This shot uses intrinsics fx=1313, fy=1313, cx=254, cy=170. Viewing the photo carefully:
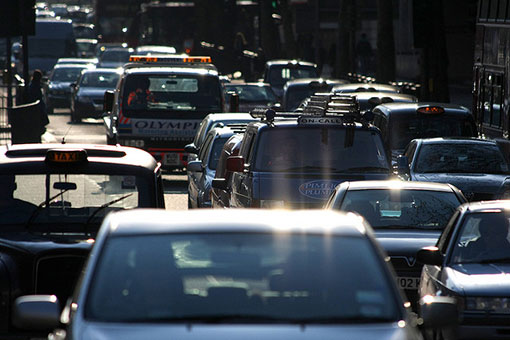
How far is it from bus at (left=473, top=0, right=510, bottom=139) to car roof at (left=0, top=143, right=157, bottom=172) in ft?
50.0

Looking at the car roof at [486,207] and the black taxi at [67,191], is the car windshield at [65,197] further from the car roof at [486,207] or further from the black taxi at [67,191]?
the car roof at [486,207]

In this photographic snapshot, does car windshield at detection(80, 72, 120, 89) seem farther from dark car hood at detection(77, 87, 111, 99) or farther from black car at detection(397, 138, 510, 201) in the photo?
black car at detection(397, 138, 510, 201)

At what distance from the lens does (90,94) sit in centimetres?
4119

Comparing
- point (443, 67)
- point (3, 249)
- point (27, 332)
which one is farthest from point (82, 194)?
point (443, 67)

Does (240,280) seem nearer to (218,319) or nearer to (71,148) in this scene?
(218,319)

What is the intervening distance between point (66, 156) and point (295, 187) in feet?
14.4

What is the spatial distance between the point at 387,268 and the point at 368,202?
244 inches

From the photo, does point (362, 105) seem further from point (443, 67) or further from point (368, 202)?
point (368, 202)

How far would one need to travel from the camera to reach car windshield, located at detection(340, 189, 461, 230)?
12.0 metres

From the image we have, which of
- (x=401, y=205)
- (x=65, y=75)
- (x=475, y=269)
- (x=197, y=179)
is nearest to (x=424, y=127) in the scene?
(x=197, y=179)

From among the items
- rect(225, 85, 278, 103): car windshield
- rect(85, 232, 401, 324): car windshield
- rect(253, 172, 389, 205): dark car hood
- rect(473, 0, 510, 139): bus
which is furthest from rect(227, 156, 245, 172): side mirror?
rect(225, 85, 278, 103): car windshield

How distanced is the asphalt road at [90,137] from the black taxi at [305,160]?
655 centimetres

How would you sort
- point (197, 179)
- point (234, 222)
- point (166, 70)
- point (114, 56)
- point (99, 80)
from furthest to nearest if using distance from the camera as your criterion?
1. point (114, 56)
2. point (99, 80)
3. point (166, 70)
4. point (197, 179)
5. point (234, 222)

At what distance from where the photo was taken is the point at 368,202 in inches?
479
